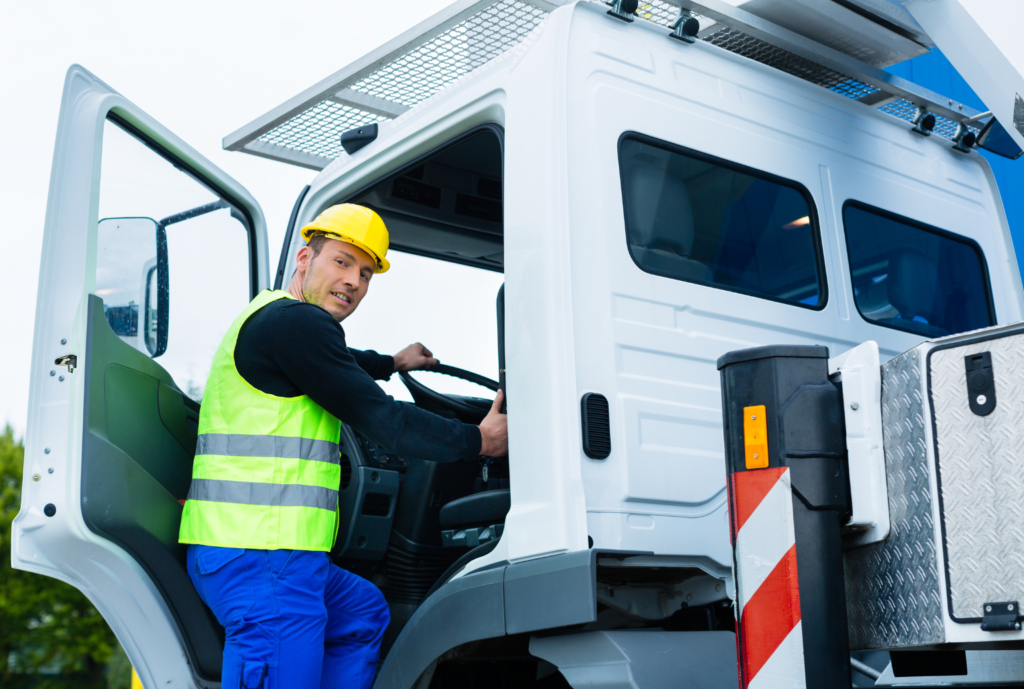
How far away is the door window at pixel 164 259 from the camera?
287 centimetres

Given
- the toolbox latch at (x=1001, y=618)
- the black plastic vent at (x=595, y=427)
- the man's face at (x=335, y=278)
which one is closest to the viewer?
the toolbox latch at (x=1001, y=618)

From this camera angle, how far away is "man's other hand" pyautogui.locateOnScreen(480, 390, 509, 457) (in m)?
2.71

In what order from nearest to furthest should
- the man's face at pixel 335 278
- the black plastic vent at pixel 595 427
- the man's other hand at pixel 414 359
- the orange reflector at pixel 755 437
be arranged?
the orange reflector at pixel 755 437, the black plastic vent at pixel 595 427, the man's face at pixel 335 278, the man's other hand at pixel 414 359

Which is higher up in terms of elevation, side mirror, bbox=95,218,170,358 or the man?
side mirror, bbox=95,218,170,358

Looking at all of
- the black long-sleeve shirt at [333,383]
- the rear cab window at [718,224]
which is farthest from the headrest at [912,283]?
the black long-sleeve shirt at [333,383]

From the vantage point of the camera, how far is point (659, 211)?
8.34ft

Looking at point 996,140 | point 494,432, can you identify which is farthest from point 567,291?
point 996,140

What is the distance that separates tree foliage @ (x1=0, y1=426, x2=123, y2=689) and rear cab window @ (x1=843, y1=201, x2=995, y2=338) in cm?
2853

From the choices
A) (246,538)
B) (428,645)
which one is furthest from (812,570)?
(246,538)

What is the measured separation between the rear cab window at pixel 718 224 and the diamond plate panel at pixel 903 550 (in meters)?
0.87

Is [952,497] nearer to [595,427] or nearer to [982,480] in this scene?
[982,480]

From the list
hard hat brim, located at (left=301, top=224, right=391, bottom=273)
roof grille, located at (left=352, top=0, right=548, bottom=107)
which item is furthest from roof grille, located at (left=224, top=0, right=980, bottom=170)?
hard hat brim, located at (left=301, top=224, right=391, bottom=273)

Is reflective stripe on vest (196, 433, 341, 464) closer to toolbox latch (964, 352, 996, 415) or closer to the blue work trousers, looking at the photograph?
the blue work trousers

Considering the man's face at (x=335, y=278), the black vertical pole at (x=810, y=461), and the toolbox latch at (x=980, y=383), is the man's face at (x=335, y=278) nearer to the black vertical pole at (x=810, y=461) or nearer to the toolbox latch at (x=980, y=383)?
the black vertical pole at (x=810, y=461)
